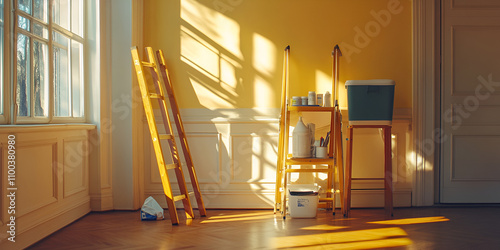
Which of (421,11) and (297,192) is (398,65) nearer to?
(421,11)

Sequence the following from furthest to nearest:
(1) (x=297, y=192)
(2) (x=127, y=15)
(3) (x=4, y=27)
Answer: (2) (x=127, y=15), (1) (x=297, y=192), (3) (x=4, y=27)

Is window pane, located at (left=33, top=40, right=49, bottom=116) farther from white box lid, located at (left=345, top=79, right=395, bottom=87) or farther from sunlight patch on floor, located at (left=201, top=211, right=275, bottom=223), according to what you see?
white box lid, located at (left=345, top=79, right=395, bottom=87)

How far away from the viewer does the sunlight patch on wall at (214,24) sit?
473 cm

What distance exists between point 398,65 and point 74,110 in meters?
3.10

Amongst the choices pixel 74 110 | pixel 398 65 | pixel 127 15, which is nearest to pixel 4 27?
pixel 74 110

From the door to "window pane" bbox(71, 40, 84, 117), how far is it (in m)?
3.48

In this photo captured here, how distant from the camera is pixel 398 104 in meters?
4.75

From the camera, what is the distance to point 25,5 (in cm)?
332

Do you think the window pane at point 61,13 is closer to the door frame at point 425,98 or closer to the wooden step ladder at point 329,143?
the wooden step ladder at point 329,143

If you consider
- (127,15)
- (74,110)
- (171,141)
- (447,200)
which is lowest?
(447,200)

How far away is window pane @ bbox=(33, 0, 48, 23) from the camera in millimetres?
3490

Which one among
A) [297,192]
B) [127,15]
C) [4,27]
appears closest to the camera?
[4,27]

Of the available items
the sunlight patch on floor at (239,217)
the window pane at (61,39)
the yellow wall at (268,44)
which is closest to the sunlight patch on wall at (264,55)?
the yellow wall at (268,44)

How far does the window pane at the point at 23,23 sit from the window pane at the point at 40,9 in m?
0.16
